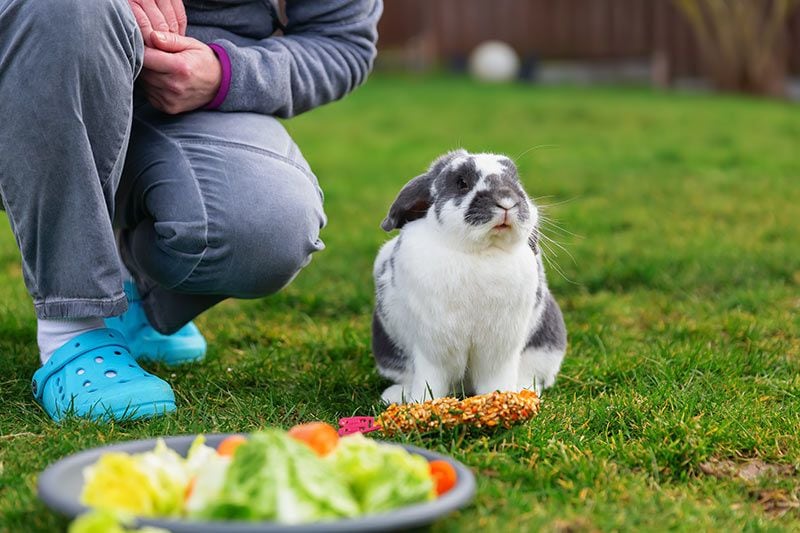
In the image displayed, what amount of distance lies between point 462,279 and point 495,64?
41.0 feet

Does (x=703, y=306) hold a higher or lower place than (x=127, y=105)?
lower

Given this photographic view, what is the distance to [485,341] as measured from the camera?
2381mm

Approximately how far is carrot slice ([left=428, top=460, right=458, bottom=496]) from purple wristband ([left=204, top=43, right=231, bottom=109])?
120cm

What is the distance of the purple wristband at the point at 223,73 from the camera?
258 cm

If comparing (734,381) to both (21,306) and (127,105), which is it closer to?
(127,105)

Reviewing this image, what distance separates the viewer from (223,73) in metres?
2.58

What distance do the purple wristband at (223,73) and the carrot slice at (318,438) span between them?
1.11 meters

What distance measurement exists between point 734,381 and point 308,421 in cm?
103

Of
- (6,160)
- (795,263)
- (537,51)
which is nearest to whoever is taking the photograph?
(6,160)

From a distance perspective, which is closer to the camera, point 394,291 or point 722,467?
point 722,467

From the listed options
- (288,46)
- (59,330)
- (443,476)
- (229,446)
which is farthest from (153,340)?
(443,476)

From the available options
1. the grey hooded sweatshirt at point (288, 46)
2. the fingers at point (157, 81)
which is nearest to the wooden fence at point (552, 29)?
the grey hooded sweatshirt at point (288, 46)

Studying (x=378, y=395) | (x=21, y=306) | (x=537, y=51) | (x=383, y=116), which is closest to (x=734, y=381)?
(x=378, y=395)

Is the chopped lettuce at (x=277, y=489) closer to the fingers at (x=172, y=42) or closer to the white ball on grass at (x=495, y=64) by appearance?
the fingers at (x=172, y=42)
